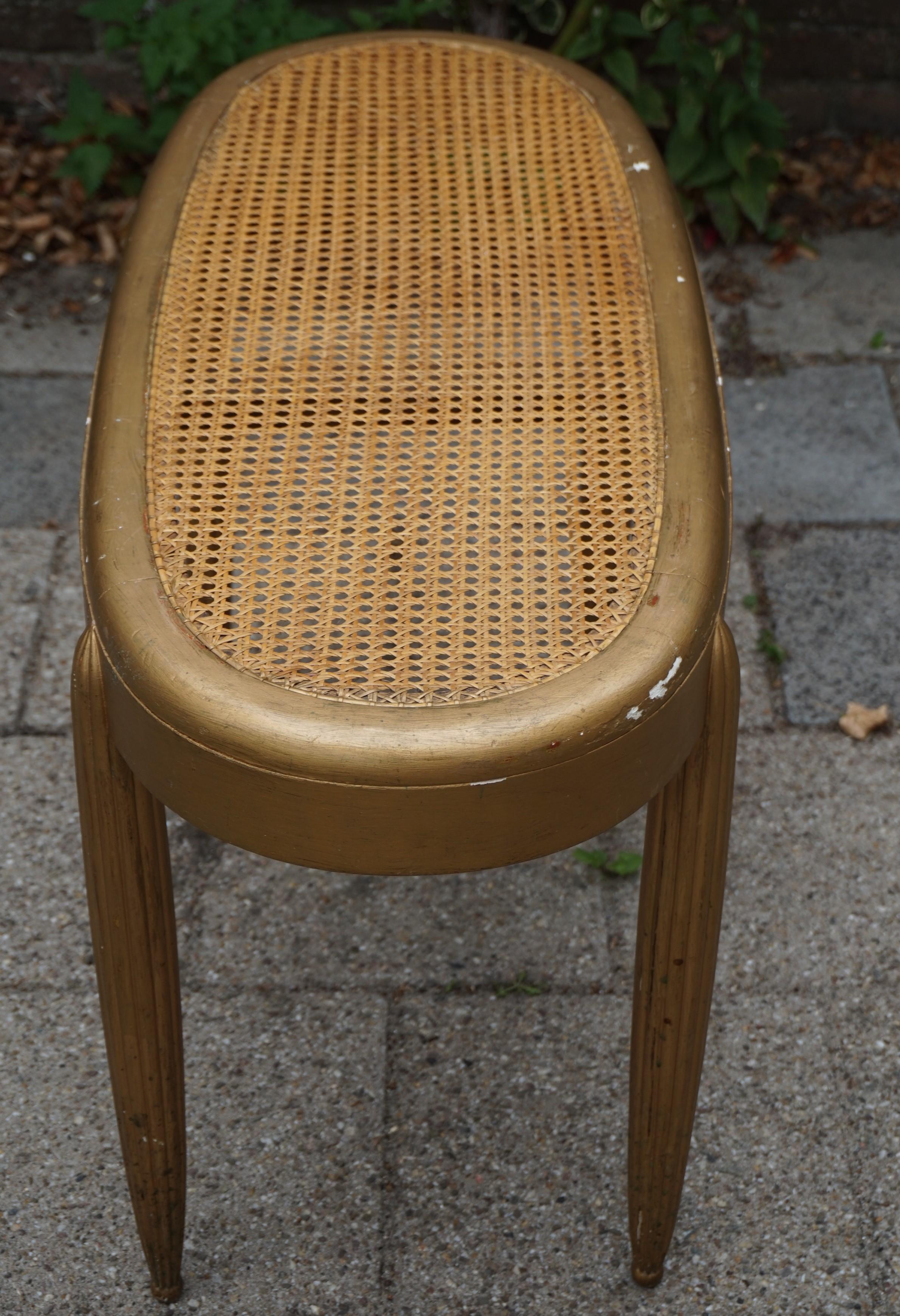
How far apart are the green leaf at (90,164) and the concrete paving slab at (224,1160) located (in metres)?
1.88

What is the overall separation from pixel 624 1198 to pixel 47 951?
0.79m

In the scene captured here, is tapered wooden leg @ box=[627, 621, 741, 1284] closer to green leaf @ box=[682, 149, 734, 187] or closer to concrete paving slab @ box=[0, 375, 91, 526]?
concrete paving slab @ box=[0, 375, 91, 526]

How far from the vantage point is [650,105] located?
291 cm

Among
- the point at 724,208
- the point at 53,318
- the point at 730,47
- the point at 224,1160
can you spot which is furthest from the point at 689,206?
the point at 224,1160

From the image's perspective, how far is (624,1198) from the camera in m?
1.49

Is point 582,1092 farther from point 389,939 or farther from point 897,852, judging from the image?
point 897,852

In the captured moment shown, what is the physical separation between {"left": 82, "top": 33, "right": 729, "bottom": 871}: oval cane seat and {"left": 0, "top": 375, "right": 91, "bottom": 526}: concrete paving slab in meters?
0.96

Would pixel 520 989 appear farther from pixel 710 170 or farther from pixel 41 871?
pixel 710 170

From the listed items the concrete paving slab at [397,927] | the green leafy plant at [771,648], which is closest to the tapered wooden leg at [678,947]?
the concrete paving slab at [397,927]

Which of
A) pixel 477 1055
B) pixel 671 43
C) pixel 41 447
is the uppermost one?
pixel 671 43

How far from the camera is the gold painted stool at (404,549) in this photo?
39.4 inches

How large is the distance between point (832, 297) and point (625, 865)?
161 centimetres

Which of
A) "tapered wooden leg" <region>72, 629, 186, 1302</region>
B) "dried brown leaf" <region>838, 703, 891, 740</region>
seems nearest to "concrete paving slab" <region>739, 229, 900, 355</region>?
"dried brown leaf" <region>838, 703, 891, 740</region>

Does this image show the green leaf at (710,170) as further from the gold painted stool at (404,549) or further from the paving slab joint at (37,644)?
the paving slab joint at (37,644)
